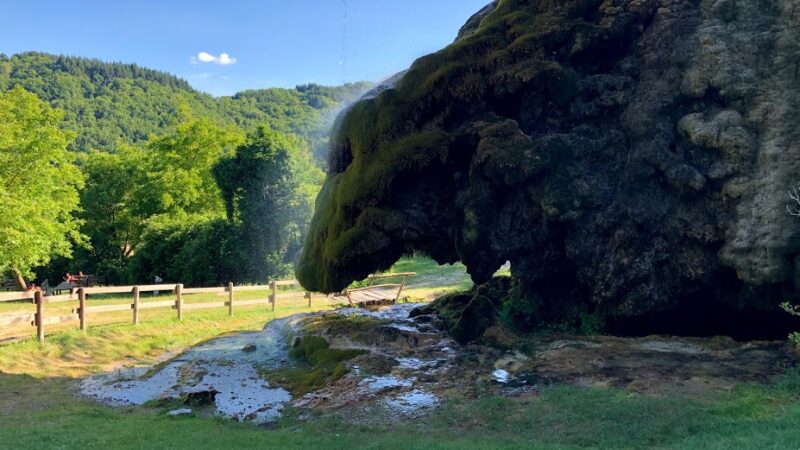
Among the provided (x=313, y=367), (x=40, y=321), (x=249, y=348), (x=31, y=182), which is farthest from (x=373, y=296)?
(x=31, y=182)

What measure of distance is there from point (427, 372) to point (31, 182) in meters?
25.8

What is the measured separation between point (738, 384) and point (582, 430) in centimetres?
286

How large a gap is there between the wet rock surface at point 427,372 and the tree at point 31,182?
534 inches

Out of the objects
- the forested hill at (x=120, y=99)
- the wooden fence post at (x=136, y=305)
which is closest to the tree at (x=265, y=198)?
the wooden fence post at (x=136, y=305)

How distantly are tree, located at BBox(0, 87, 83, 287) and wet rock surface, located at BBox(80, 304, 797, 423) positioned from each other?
13.6 m

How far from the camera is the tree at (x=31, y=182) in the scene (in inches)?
973

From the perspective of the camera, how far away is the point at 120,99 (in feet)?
423

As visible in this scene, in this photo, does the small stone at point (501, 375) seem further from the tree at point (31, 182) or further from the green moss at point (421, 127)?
the tree at point (31, 182)

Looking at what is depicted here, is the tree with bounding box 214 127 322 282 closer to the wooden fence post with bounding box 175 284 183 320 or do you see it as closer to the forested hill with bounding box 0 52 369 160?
the wooden fence post with bounding box 175 284 183 320

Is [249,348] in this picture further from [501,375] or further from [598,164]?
[598,164]

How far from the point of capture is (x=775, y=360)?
381 inches

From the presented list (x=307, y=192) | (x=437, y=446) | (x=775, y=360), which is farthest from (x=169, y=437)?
(x=307, y=192)

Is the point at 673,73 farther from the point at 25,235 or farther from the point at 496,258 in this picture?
the point at 25,235

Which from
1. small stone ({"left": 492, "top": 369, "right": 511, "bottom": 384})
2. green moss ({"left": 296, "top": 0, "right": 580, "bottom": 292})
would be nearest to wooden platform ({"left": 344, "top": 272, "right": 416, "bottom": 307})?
green moss ({"left": 296, "top": 0, "right": 580, "bottom": 292})
